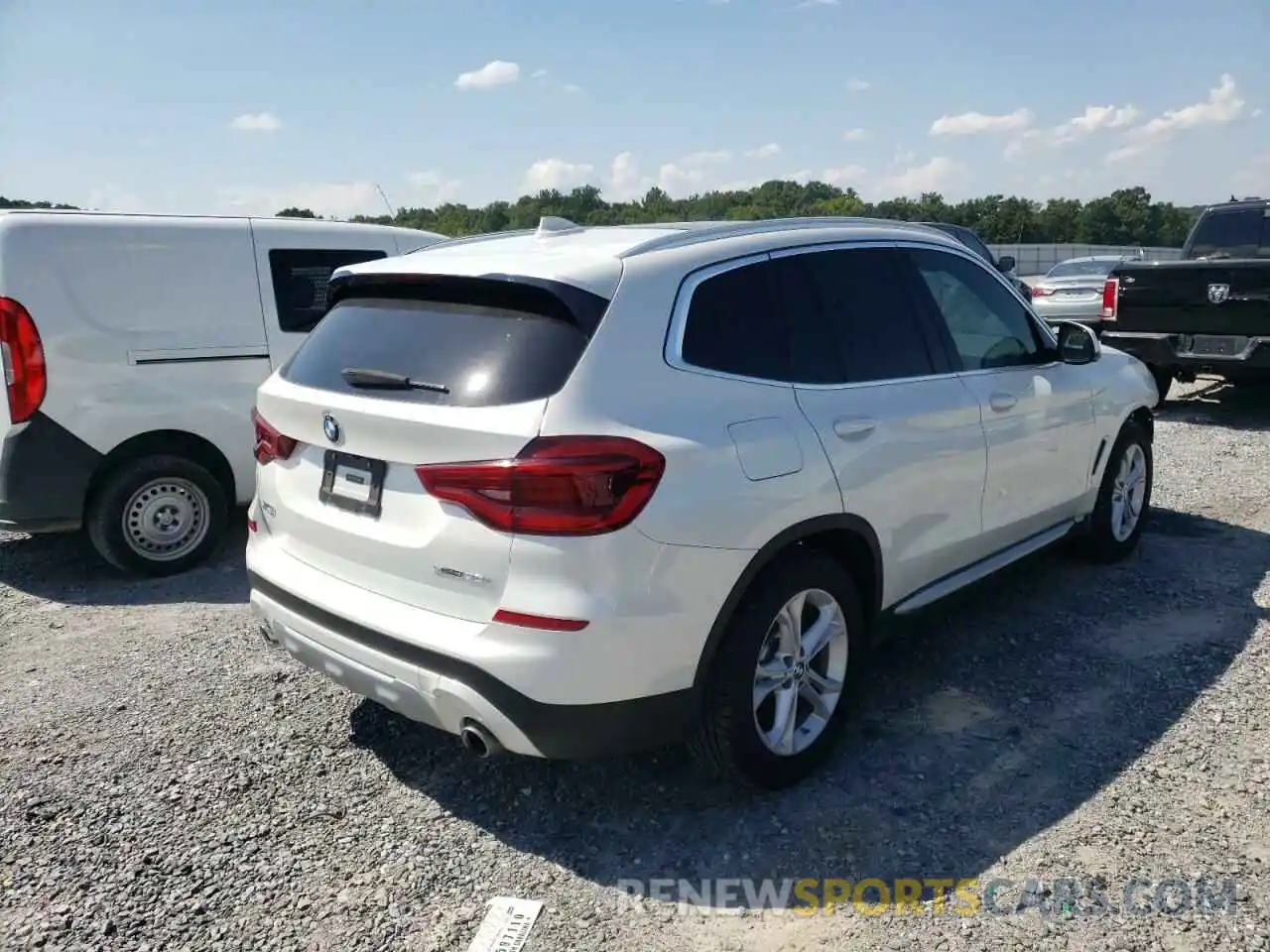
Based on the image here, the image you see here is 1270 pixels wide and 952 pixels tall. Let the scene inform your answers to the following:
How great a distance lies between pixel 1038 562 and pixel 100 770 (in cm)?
463

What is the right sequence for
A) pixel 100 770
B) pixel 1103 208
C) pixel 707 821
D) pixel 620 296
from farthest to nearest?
pixel 1103 208 → pixel 100 770 → pixel 707 821 → pixel 620 296

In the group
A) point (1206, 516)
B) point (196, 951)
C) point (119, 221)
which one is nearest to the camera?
point (196, 951)

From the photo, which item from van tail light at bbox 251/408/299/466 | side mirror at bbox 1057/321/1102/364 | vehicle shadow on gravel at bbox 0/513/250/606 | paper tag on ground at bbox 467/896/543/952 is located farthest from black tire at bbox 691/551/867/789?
vehicle shadow on gravel at bbox 0/513/250/606

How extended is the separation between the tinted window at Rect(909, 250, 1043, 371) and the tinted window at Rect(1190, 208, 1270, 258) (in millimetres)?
7897

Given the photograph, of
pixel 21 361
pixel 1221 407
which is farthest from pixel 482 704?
pixel 1221 407

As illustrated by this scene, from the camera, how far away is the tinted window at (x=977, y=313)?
4.12 meters

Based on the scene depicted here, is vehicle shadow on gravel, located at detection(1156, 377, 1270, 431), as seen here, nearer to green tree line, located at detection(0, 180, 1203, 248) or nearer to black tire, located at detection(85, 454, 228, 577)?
black tire, located at detection(85, 454, 228, 577)

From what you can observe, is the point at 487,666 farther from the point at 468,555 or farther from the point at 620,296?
the point at 620,296

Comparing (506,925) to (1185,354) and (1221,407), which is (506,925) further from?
(1221,407)

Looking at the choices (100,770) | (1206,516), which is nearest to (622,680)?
(100,770)

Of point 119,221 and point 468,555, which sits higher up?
point 119,221

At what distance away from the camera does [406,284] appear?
3.25 m

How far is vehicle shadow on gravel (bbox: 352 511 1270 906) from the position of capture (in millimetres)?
3010

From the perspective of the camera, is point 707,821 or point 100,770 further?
point 100,770
